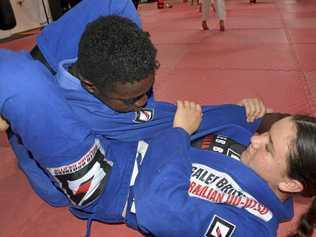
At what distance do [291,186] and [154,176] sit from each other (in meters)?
0.48

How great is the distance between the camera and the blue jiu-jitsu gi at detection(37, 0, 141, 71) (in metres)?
1.73

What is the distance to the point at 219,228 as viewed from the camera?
120 cm

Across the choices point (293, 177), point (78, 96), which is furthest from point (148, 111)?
point (293, 177)

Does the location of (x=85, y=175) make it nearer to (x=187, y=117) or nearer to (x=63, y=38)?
(x=187, y=117)

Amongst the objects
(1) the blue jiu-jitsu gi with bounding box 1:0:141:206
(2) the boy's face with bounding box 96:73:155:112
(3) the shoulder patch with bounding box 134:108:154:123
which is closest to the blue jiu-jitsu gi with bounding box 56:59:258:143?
(3) the shoulder patch with bounding box 134:108:154:123

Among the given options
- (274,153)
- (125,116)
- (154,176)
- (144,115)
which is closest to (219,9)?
(144,115)

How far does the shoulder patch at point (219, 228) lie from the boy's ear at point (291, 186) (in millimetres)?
231

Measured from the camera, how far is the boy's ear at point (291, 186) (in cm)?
122

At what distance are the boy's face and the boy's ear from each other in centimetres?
60

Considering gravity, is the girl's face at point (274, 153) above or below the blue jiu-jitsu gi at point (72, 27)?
below

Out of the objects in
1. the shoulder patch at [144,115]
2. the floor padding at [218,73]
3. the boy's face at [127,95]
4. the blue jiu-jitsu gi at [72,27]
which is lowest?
the floor padding at [218,73]

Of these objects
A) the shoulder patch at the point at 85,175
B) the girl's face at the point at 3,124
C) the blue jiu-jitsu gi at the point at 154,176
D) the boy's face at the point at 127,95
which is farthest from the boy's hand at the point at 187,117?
the girl's face at the point at 3,124

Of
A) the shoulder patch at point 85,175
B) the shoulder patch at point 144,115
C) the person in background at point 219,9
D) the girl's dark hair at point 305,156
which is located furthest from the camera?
the person in background at point 219,9

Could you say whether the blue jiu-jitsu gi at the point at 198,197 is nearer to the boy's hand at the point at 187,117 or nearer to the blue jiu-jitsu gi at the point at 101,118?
the boy's hand at the point at 187,117
